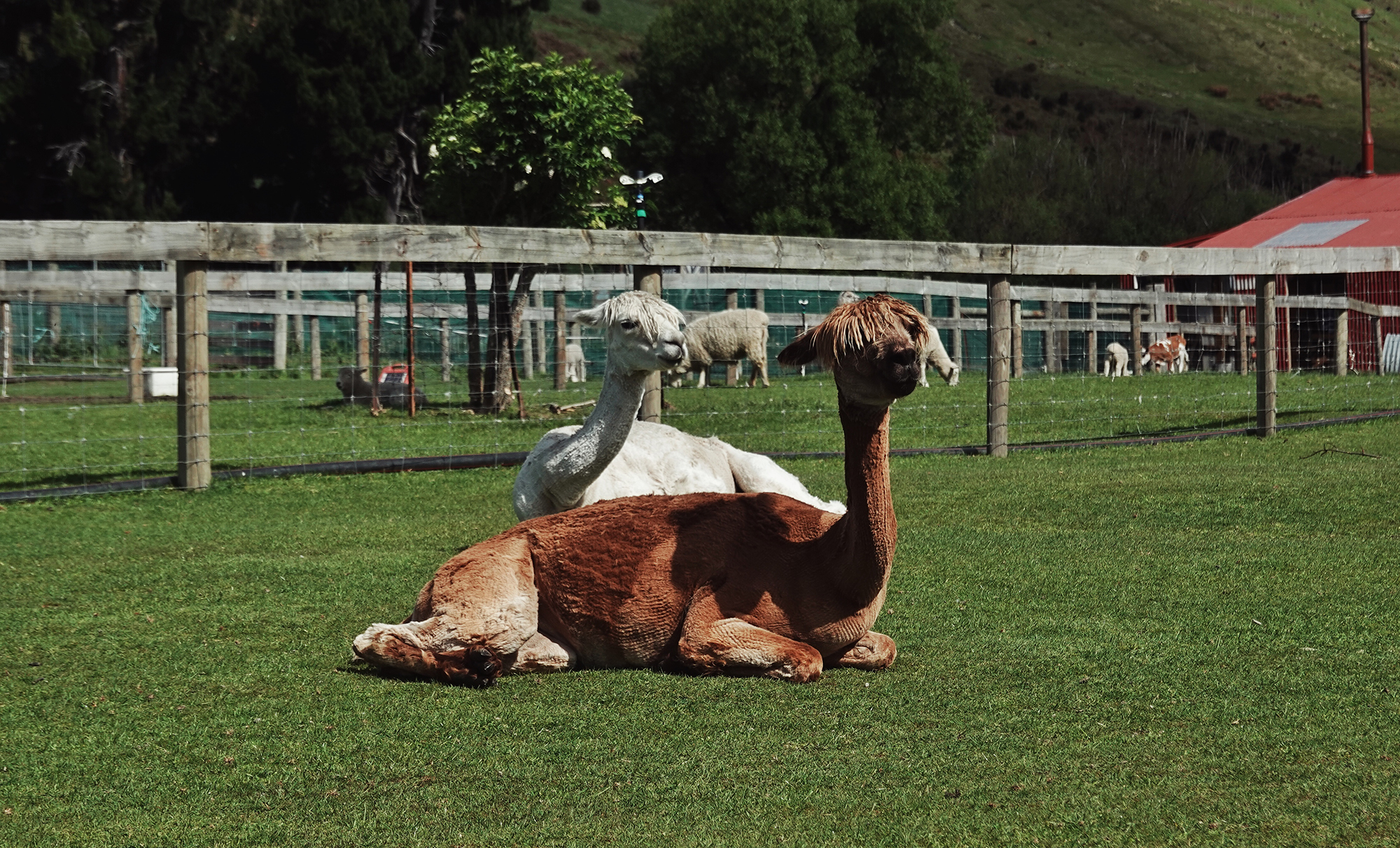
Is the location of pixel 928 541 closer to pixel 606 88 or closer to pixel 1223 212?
pixel 606 88

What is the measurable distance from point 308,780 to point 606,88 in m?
17.8

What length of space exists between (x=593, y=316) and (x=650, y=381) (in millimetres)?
4973

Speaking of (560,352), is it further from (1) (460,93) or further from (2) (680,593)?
(1) (460,93)

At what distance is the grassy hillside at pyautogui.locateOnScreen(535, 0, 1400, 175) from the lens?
96375 mm

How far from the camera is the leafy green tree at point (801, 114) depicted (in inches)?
1959

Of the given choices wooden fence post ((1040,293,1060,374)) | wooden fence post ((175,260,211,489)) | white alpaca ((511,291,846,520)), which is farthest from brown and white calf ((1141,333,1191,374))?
white alpaca ((511,291,846,520))

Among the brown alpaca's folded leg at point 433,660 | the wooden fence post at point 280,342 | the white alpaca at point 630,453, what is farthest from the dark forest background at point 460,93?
the brown alpaca's folded leg at point 433,660

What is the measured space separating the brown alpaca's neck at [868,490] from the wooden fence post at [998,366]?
8609 millimetres

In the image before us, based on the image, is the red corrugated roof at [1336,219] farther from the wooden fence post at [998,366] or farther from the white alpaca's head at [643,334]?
the white alpaca's head at [643,334]

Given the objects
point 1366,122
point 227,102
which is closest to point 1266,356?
point 1366,122

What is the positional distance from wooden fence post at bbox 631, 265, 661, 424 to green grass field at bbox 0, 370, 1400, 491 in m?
1.70

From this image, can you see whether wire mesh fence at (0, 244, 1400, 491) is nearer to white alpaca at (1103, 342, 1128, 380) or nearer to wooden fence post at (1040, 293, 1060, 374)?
white alpaca at (1103, 342, 1128, 380)

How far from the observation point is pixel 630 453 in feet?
25.0

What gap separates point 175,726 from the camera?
474cm
